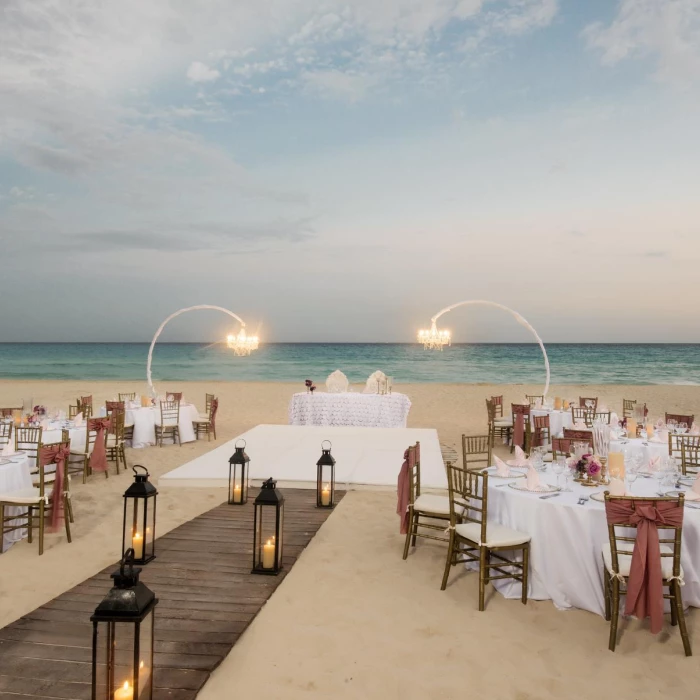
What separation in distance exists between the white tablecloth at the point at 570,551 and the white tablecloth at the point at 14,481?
531 centimetres

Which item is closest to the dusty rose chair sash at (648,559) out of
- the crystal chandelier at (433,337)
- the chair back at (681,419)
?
the chair back at (681,419)

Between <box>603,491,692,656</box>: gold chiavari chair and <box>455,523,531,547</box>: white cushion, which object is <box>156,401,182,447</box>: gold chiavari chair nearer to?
<box>455,523,531,547</box>: white cushion

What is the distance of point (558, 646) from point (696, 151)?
62.5ft

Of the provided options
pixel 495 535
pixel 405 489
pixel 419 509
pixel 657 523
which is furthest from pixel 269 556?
pixel 657 523

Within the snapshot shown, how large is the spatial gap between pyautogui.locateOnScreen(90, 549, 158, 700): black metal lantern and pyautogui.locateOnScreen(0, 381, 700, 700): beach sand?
59cm

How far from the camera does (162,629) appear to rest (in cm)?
367

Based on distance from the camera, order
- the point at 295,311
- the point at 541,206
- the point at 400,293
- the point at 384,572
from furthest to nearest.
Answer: the point at 295,311 < the point at 400,293 < the point at 541,206 < the point at 384,572

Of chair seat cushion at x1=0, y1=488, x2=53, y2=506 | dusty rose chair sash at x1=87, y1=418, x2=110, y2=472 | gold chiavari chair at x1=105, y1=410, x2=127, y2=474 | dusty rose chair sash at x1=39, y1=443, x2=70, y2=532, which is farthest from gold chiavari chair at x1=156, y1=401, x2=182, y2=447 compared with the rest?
chair seat cushion at x1=0, y1=488, x2=53, y2=506

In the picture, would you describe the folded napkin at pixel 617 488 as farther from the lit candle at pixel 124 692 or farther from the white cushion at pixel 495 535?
the lit candle at pixel 124 692

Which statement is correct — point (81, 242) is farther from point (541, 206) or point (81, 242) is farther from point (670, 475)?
point (670, 475)

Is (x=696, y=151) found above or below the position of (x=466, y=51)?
below

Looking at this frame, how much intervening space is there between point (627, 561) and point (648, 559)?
0.27 m

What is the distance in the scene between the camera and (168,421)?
40.3 ft

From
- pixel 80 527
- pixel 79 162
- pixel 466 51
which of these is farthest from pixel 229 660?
pixel 79 162
